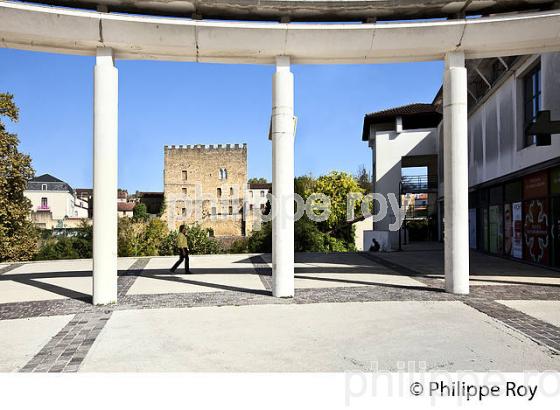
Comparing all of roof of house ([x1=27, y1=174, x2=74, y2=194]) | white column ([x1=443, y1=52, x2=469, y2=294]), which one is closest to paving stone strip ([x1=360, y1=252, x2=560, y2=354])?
white column ([x1=443, y1=52, x2=469, y2=294])

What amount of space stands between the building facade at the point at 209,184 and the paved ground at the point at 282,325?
4475cm

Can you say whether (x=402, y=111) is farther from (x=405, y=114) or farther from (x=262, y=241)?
(x=262, y=241)

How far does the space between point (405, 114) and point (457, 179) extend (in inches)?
809

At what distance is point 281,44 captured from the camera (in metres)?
8.32

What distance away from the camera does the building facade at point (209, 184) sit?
55625 millimetres

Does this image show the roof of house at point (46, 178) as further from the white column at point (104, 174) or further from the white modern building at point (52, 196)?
the white column at point (104, 174)

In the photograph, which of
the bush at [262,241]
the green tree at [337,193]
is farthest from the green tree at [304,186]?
the bush at [262,241]

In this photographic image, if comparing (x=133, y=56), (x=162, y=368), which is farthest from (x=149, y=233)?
(x=162, y=368)

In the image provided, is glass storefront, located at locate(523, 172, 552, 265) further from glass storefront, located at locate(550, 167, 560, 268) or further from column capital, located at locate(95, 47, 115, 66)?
column capital, located at locate(95, 47, 115, 66)

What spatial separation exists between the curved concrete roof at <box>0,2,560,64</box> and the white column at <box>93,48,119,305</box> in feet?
1.90

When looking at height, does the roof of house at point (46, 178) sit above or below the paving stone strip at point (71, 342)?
above

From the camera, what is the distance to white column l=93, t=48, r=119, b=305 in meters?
7.98

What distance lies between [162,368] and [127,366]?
41cm

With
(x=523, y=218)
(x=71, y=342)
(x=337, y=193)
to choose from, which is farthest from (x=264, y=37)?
(x=337, y=193)
